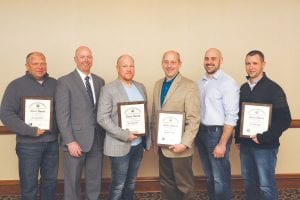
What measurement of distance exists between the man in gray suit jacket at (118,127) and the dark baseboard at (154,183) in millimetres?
904

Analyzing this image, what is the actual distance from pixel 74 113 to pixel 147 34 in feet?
4.36

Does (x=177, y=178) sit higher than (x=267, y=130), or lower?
lower

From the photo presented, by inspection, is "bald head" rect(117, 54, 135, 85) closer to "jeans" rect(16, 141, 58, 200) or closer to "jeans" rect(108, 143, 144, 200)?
"jeans" rect(108, 143, 144, 200)

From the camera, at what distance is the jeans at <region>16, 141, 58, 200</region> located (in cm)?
270

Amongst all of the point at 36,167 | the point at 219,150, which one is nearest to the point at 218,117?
the point at 219,150

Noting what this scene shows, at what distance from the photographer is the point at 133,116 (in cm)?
260

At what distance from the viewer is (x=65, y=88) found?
8.72ft

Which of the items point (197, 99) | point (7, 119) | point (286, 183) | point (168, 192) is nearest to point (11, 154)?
point (7, 119)

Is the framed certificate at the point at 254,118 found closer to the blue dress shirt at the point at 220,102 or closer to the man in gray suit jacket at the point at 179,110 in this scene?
the blue dress shirt at the point at 220,102

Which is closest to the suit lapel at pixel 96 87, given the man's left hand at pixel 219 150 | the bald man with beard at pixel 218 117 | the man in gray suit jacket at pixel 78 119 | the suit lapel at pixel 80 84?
the man in gray suit jacket at pixel 78 119

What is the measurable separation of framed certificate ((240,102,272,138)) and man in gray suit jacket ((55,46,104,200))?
123 centimetres

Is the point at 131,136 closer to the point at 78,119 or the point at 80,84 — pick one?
the point at 78,119

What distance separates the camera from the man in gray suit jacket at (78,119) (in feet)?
8.64

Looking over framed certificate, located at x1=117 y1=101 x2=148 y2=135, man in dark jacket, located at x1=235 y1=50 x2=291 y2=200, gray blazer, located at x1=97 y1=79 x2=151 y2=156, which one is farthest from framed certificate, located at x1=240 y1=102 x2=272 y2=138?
gray blazer, located at x1=97 y1=79 x2=151 y2=156
